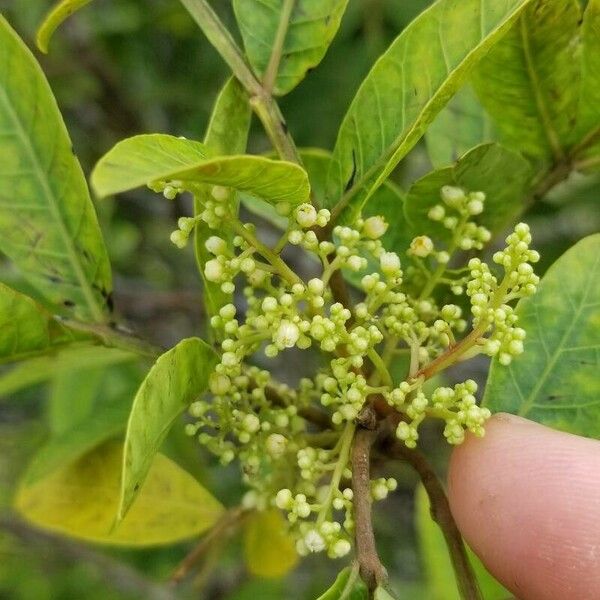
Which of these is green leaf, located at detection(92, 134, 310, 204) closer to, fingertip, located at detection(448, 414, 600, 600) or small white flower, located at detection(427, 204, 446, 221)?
small white flower, located at detection(427, 204, 446, 221)

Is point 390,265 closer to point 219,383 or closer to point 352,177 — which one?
point 352,177

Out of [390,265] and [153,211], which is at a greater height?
[390,265]

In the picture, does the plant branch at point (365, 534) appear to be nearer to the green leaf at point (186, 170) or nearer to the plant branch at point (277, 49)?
the green leaf at point (186, 170)

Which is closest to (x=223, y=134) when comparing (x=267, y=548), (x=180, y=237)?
(x=180, y=237)

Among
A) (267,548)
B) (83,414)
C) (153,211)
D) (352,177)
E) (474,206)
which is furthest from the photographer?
(153,211)

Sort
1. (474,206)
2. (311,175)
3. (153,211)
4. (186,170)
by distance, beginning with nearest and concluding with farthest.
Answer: (186,170), (474,206), (311,175), (153,211)

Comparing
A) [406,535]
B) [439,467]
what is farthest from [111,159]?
[406,535]

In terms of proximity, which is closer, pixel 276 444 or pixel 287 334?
pixel 287 334
